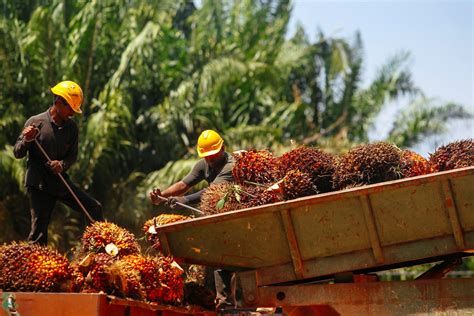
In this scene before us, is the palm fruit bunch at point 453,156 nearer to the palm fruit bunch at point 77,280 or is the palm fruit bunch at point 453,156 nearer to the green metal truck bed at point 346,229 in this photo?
the green metal truck bed at point 346,229

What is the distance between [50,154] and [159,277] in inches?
90.7

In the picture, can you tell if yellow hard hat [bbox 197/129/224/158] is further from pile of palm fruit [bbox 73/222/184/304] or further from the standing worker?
pile of palm fruit [bbox 73/222/184/304]

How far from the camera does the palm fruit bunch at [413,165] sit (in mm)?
6996

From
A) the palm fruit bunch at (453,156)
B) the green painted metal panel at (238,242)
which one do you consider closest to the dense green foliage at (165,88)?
the green painted metal panel at (238,242)

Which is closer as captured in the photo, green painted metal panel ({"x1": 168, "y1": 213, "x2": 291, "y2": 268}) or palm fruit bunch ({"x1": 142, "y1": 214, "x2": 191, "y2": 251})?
green painted metal panel ({"x1": 168, "y1": 213, "x2": 291, "y2": 268})

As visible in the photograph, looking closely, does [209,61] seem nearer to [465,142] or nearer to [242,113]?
[242,113]

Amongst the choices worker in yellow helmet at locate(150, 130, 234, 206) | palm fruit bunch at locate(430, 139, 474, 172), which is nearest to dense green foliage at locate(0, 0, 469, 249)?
worker in yellow helmet at locate(150, 130, 234, 206)

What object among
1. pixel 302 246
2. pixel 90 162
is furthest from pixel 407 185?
pixel 90 162

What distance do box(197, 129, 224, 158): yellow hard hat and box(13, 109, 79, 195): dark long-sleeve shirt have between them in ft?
4.89

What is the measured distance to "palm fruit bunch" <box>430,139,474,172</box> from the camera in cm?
689

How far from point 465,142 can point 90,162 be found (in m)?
12.3

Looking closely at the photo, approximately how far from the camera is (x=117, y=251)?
23.6 feet

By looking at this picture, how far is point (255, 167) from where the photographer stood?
7.81 metres

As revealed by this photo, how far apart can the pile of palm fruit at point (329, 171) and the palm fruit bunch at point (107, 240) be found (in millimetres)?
732
